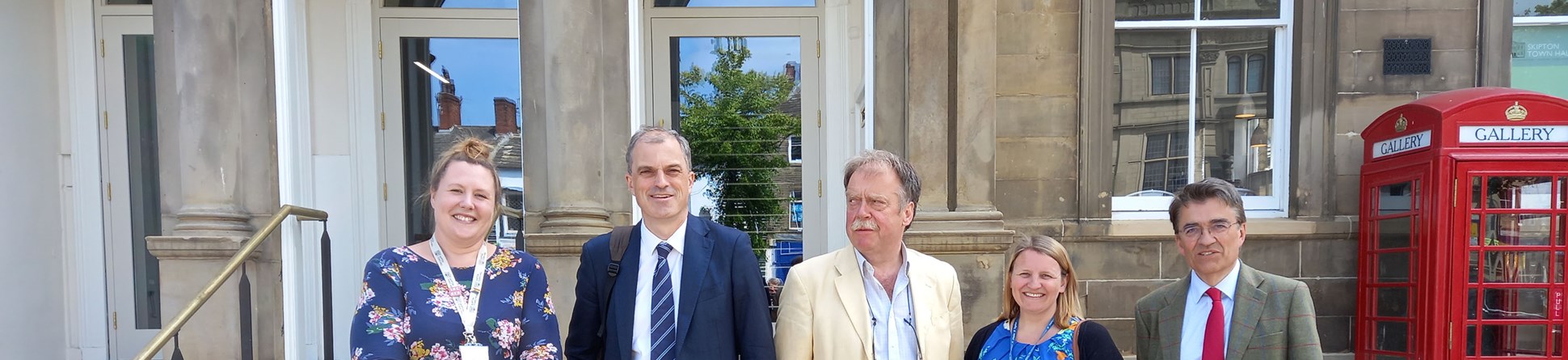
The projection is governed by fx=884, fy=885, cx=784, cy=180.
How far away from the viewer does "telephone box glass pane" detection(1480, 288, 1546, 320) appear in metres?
4.94

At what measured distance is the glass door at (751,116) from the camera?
251 inches

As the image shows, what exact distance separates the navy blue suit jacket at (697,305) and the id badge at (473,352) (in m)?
0.28

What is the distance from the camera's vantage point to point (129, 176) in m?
6.24

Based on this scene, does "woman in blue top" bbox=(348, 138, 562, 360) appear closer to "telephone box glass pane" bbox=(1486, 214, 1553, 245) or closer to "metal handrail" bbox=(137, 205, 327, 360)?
"metal handrail" bbox=(137, 205, 327, 360)

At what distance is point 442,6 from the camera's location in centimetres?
639

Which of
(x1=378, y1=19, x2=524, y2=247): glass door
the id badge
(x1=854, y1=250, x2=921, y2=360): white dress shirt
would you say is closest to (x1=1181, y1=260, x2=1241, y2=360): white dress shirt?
(x1=854, y1=250, x2=921, y2=360): white dress shirt

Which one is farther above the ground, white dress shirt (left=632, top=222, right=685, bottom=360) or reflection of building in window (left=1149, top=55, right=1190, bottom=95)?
reflection of building in window (left=1149, top=55, right=1190, bottom=95)

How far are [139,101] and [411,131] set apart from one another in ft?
6.09

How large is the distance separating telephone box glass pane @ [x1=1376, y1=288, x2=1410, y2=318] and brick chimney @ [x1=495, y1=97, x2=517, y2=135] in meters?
5.92

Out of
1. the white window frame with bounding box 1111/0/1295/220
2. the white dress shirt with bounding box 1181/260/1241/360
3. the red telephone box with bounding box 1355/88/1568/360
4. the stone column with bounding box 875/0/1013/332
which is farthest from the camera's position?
the white window frame with bounding box 1111/0/1295/220

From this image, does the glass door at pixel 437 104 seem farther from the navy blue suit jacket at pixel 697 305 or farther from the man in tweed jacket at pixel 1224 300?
the man in tweed jacket at pixel 1224 300

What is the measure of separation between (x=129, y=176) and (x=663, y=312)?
5614 millimetres

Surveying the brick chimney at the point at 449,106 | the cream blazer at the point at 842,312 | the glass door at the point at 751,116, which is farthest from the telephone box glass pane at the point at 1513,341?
the brick chimney at the point at 449,106

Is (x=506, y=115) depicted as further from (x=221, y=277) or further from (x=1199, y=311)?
(x=1199, y=311)
